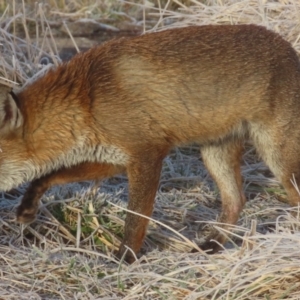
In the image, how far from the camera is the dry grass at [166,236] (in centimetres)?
482

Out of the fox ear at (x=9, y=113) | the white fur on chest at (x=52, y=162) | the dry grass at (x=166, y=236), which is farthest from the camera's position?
the white fur on chest at (x=52, y=162)

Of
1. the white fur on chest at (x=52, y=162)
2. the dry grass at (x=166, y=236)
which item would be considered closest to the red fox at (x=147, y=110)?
the white fur on chest at (x=52, y=162)

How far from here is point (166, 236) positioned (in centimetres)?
642

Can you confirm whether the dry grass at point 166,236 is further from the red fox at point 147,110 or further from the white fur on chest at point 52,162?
the white fur on chest at point 52,162

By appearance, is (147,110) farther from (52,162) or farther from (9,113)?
(9,113)

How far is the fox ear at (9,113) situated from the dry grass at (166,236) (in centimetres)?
80

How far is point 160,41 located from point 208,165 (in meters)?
1.13

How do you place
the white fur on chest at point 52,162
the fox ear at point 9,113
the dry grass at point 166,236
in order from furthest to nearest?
the white fur on chest at point 52,162 < the fox ear at point 9,113 < the dry grass at point 166,236

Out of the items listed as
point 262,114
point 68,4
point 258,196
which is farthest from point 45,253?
point 68,4

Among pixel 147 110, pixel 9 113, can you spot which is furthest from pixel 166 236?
pixel 9 113

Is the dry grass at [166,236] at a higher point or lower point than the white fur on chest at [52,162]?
lower

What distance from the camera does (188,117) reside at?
6164mm

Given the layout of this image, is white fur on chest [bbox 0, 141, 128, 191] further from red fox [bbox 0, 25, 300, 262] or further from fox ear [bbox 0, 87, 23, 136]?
fox ear [bbox 0, 87, 23, 136]

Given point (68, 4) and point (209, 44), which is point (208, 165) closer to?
point (209, 44)
